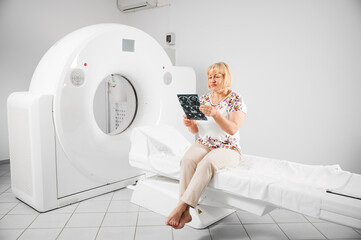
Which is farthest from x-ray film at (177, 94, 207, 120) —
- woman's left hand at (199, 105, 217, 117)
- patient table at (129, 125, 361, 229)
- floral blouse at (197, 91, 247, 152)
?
patient table at (129, 125, 361, 229)

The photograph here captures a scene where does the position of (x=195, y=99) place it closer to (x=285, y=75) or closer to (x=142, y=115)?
(x=142, y=115)

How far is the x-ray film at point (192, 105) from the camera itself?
4.96 feet

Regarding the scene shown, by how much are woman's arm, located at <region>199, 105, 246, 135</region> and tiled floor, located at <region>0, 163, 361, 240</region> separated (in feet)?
1.88

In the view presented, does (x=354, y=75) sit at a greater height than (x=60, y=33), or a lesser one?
lesser

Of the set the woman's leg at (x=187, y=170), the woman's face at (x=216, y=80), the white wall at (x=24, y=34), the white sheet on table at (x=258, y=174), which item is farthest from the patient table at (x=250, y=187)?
the white wall at (x=24, y=34)

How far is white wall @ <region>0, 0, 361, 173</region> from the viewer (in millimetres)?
2182

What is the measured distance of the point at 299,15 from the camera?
2305mm

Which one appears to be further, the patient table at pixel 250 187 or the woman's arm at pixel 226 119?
the woman's arm at pixel 226 119

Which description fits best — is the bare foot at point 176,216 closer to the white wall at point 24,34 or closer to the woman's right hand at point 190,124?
the woman's right hand at point 190,124

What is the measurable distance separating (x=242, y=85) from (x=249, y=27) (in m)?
0.52

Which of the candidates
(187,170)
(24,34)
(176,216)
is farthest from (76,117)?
(24,34)

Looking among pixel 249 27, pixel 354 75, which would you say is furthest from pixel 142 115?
pixel 354 75

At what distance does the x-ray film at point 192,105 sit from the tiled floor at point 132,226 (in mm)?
649

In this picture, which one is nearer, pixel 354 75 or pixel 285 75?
pixel 354 75
